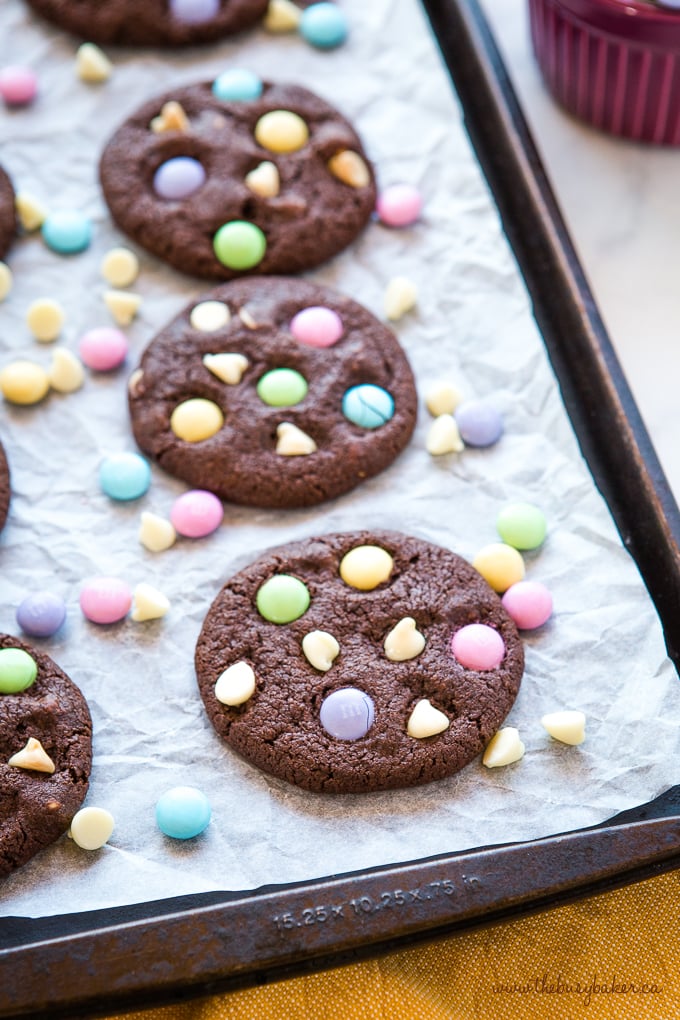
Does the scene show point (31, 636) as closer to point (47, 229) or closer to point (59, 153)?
point (47, 229)

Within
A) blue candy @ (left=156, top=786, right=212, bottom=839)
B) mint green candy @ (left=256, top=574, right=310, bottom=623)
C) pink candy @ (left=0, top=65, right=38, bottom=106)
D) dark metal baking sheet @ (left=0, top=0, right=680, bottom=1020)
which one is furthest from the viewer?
pink candy @ (left=0, top=65, right=38, bottom=106)

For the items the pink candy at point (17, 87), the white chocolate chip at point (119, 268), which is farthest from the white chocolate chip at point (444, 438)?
the pink candy at point (17, 87)

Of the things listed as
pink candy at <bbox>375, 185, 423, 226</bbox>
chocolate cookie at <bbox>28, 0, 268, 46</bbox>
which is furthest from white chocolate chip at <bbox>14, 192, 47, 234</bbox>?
pink candy at <bbox>375, 185, 423, 226</bbox>

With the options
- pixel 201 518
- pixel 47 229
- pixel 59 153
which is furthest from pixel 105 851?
pixel 59 153

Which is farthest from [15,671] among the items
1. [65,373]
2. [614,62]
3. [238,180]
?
[614,62]

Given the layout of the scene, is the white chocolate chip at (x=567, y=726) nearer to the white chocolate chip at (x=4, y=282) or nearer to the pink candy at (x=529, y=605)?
the pink candy at (x=529, y=605)

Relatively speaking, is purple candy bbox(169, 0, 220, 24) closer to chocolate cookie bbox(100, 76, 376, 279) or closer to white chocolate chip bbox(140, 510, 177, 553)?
chocolate cookie bbox(100, 76, 376, 279)
